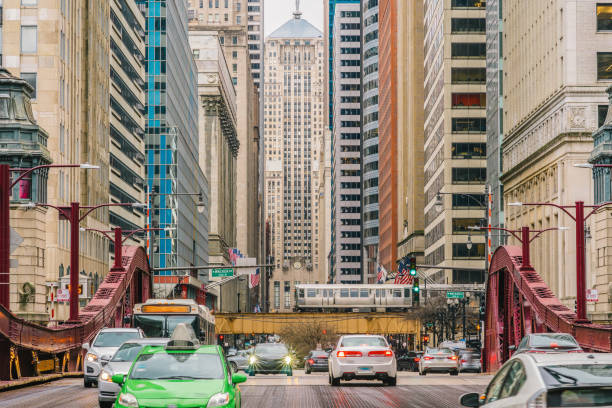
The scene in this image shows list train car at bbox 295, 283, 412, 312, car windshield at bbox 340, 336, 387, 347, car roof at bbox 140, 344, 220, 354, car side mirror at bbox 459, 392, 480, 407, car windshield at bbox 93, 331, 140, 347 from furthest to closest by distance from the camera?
train car at bbox 295, 283, 412, 312
car windshield at bbox 93, 331, 140, 347
car windshield at bbox 340, 336, 387, 347
car roof at bbox 140, 344, 220, 354
car side mirror at bbox 459, 392, 480, 407

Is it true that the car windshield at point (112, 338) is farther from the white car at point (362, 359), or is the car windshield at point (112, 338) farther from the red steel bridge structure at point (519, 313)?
the red steel bridge structure at point (519, 313)

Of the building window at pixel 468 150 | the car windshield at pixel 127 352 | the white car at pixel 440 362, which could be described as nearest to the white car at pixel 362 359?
the car windshield at pixel 127 352

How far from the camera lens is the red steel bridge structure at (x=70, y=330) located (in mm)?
34125

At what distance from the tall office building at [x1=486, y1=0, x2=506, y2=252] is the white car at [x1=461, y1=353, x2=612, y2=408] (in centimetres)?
8907

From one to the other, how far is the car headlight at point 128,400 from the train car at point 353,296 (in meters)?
88.8

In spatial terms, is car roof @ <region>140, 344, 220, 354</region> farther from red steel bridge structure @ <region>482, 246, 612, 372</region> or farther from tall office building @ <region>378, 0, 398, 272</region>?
tall office building @ <region>378, 0, 398, 272</region>

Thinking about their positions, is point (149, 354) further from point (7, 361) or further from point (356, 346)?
point (7, 361)

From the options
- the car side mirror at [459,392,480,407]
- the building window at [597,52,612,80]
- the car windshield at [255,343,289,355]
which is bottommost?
the car windshield at [255,343,289,355]

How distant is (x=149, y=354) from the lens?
1666 cm

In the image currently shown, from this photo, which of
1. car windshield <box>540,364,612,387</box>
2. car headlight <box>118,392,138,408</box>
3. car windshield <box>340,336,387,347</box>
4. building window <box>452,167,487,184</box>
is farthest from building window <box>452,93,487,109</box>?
car windshield <box>540,364,612,387</box>

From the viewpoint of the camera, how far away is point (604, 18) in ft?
248

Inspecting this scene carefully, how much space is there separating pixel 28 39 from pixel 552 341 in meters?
50.7

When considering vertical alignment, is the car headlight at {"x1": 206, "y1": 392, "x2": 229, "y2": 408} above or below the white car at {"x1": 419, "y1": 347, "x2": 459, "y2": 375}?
above

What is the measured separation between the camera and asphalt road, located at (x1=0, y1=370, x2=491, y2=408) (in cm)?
2486
